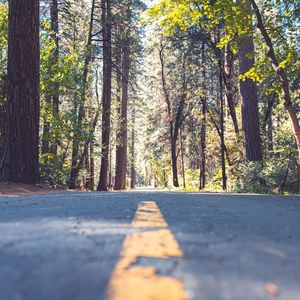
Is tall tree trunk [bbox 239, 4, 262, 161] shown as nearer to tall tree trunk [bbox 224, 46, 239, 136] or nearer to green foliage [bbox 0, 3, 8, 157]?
tall tree trunk [bbox 224, 46, 239, 136]

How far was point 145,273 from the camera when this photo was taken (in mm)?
1591

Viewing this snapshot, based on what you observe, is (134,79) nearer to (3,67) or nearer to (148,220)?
(3,67)

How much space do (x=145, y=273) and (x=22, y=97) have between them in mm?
10592

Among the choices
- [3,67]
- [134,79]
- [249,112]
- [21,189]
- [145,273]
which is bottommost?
[145,273]

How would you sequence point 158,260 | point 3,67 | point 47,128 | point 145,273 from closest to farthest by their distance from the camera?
point 145,273, point 158,260, point 3,67, point 47,128

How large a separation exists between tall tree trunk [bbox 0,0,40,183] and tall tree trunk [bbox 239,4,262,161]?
25.7ft

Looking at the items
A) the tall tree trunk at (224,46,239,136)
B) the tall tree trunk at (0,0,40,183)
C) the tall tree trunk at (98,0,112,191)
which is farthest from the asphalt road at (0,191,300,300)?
the tall tree trunk at (98,0,112,191)

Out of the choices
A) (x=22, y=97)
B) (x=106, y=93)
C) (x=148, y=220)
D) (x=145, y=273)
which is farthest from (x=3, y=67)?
(x=145, y=273)

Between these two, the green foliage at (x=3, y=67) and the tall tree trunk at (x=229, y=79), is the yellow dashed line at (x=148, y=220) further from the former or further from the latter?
the tall tree trunk at (x=229, y=79)

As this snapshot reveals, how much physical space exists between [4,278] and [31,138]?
402 inches

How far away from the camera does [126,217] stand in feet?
11.4

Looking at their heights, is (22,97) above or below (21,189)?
above

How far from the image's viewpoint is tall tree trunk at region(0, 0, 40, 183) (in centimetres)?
1127

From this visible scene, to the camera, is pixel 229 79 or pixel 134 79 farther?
pixel 134 79
